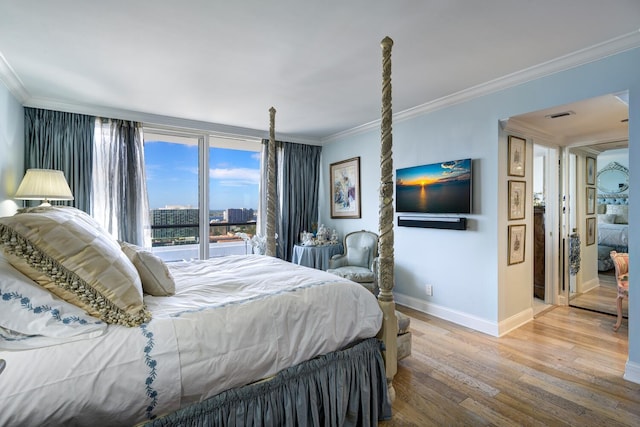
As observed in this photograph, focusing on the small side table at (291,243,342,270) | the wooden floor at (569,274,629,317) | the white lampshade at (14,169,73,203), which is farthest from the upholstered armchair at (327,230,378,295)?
the white lampshade at (14,169,73,203)

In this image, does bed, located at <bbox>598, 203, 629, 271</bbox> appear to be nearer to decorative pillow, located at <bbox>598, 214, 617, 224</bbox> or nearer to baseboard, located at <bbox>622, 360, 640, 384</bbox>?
decorative pillow, located at <bbox>598, 214, 617, 224</bbox>

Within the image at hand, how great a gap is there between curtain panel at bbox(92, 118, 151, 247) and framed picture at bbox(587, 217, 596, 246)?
20.4ft

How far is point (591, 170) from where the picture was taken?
437 cm

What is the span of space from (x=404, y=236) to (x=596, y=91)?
230cm

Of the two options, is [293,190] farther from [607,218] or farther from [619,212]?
[619,212]

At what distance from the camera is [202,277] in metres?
2.06

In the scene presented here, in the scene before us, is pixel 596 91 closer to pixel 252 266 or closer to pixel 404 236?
pixel 404 236

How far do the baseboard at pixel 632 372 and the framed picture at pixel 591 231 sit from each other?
8.96 ft

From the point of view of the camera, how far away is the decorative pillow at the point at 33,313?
1053 millimetres

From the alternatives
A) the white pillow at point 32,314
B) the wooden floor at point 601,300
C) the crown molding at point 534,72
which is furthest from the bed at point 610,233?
the white pillow at point 32,314

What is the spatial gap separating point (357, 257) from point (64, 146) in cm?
382

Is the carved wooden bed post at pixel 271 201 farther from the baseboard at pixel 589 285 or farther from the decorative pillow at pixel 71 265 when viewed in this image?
the baseboard at pixel 589 285

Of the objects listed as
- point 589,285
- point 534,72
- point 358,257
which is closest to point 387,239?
point 534,72

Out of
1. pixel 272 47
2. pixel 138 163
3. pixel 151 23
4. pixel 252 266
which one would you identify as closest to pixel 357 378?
pixel 252 266
